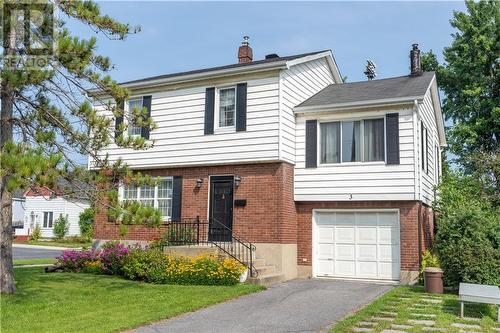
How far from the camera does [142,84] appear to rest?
17953 mm

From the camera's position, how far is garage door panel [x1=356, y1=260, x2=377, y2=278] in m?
15.5

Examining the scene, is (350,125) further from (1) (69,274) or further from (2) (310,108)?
(1) (69,274)

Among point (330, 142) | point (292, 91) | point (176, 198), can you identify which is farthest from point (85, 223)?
point (330, 142)

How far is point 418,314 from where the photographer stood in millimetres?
9969

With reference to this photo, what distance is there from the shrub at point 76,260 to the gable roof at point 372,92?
328 inches

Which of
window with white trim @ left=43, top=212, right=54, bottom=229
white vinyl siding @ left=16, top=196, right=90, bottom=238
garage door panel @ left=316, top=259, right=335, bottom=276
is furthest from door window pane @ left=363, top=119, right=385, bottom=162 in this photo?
window with white trim @ left=43, top=212, right=54, bottom=229

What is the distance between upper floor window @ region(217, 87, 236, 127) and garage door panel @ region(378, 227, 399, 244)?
5836mm

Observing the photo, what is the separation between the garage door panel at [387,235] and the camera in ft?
50.1

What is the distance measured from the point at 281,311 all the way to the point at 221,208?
662cm

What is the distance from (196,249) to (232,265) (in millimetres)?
1821

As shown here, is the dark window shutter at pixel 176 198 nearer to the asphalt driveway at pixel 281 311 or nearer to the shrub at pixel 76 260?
the shrub at pixel 76 260

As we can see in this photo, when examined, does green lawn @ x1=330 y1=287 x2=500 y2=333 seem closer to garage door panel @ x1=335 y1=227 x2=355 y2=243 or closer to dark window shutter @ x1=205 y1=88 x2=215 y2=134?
garage door panel @ x1=335 y1=227 x2=355 y2=243

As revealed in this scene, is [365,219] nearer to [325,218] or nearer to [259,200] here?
[325,218]

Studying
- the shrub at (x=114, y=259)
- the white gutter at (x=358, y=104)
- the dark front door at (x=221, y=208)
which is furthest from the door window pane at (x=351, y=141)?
the shrub at (x=114, y=259)
